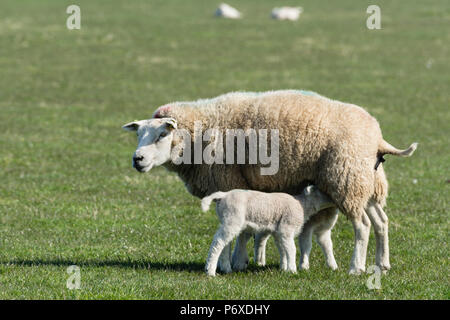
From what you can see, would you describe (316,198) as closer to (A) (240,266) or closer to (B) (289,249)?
(B) (289,249)

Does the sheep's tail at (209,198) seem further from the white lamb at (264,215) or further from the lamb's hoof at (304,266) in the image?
the lamb's hoof at (304,266)

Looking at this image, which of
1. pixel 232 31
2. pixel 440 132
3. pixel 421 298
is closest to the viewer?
pixel 421 298

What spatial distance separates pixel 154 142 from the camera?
9.41 meters

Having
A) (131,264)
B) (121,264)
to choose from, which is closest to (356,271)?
(131,264)

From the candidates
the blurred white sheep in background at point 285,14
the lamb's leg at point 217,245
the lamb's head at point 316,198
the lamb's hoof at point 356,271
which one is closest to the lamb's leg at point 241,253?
the lamb's leg at point 217,245

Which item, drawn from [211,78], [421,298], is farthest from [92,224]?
[211,78]

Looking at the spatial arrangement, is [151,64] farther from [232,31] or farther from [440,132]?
[440,132]

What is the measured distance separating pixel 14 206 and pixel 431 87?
1731 centimetres

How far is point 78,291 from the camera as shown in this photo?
26.5 ft

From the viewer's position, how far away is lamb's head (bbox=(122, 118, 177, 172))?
30.3 ft

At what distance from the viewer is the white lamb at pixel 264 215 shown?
8.63 metres

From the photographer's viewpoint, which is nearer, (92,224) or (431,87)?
(92,224)

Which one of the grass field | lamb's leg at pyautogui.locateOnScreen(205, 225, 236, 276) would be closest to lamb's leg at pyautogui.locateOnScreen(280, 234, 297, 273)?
the grass field

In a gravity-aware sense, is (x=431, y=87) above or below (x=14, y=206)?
above
